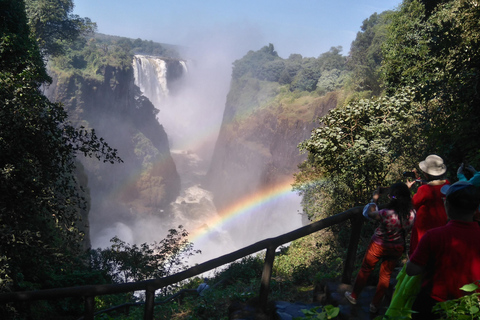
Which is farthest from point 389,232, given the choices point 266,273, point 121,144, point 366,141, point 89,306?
point 121,144

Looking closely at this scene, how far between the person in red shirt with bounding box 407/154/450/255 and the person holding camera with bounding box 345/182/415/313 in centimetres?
16

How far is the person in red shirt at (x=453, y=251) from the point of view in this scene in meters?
2.05

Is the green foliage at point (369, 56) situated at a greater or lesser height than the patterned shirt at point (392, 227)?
greater

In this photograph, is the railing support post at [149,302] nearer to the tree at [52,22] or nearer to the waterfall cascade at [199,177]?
the tree at [52,22]

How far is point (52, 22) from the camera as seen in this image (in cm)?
2969

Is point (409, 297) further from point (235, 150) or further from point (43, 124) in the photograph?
point (235, 150)

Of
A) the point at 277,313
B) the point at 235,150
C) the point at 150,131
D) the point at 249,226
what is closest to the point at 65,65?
the point at 150,131

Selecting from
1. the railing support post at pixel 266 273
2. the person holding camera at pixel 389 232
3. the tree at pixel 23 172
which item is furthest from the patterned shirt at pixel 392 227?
the tree at pixel 23 172

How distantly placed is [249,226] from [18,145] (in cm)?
4202

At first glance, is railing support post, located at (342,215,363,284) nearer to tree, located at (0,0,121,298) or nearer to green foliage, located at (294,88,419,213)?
tree, located at (0,0,121,298)

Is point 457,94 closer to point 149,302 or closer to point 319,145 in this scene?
point 319,145

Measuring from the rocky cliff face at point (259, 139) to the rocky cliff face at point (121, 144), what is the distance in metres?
11.4

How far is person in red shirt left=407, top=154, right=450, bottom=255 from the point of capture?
3.24 metres

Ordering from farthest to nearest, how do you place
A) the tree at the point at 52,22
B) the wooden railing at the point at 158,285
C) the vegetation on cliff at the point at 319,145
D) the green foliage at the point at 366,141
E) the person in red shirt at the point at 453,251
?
the tree at the point at 52,22, the green foliage at the point at 366,141, the vegetation on cliff at the point at 319,145, the wooden railing at the point at 158,285, the person in red shirt at the point at 453,251
